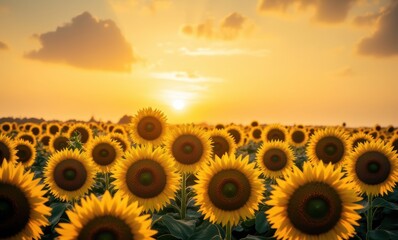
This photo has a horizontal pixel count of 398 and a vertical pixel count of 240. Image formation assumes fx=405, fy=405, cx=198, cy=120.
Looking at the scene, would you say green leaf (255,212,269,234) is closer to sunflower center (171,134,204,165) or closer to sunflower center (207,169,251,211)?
sunflower center (207,169,251,211)

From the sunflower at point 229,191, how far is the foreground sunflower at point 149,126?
542 cm

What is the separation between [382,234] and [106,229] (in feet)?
19.7

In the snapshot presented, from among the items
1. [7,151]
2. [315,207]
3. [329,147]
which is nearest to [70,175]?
[7,151]

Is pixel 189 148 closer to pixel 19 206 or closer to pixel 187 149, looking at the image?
pixel 187 149

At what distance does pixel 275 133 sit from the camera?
786 inches

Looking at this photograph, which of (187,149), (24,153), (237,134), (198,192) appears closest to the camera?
(198,192)

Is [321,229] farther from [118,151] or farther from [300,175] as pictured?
[118,151]

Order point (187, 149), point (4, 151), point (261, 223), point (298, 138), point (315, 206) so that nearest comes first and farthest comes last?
point (315, 206)
point (261, 223)
point (187, 149)
point (4, 151)
point (298, 138)

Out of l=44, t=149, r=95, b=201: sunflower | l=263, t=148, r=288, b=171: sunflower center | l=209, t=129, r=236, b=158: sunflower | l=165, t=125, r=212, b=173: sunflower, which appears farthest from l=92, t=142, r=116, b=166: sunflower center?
l=263, t=148, r=288, b=171: sunflower center

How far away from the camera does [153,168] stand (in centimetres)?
770

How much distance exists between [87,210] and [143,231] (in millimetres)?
641

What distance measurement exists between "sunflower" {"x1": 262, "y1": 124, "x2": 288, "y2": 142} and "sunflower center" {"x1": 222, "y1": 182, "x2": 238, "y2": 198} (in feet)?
43.1

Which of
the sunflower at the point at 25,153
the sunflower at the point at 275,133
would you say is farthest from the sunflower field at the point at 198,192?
the sunflower at the point at 275,133

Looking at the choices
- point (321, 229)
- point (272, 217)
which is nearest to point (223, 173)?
point (272, 217)
